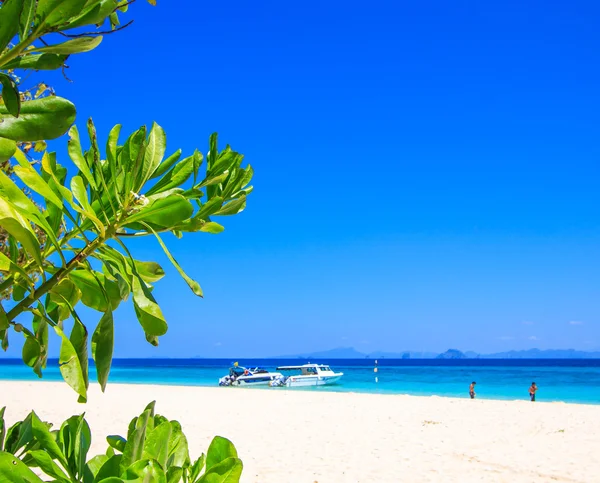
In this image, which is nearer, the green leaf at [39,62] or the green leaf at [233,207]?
the green leaf at [39,62]

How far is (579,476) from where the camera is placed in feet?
26.7

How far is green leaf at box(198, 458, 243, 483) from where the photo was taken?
2.53ft

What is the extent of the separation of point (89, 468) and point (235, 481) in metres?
0.25

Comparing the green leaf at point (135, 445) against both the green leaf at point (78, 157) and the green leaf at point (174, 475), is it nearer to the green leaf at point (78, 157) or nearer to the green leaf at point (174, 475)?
the green leaf at point (174, 475)

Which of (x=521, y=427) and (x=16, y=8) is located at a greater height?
(x=16, y=8)

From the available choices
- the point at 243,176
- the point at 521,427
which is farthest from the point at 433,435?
the point at 243,176

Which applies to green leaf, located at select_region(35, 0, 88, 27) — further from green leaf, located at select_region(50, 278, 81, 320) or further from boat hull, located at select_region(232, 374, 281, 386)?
boat hull, located at select_region(232, 374, 281, 386)

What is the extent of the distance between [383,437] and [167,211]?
11.1 m

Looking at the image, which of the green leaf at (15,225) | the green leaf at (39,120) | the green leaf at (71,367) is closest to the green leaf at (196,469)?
the green leaf at (71,367)

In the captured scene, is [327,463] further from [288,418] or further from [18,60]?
[18,60]

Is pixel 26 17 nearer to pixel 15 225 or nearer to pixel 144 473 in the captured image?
pixel 15 225

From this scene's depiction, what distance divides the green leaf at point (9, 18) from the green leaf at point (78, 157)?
26cm

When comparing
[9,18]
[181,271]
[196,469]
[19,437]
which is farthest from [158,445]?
[9,18]

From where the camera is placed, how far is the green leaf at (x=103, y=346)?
2.76 feet
